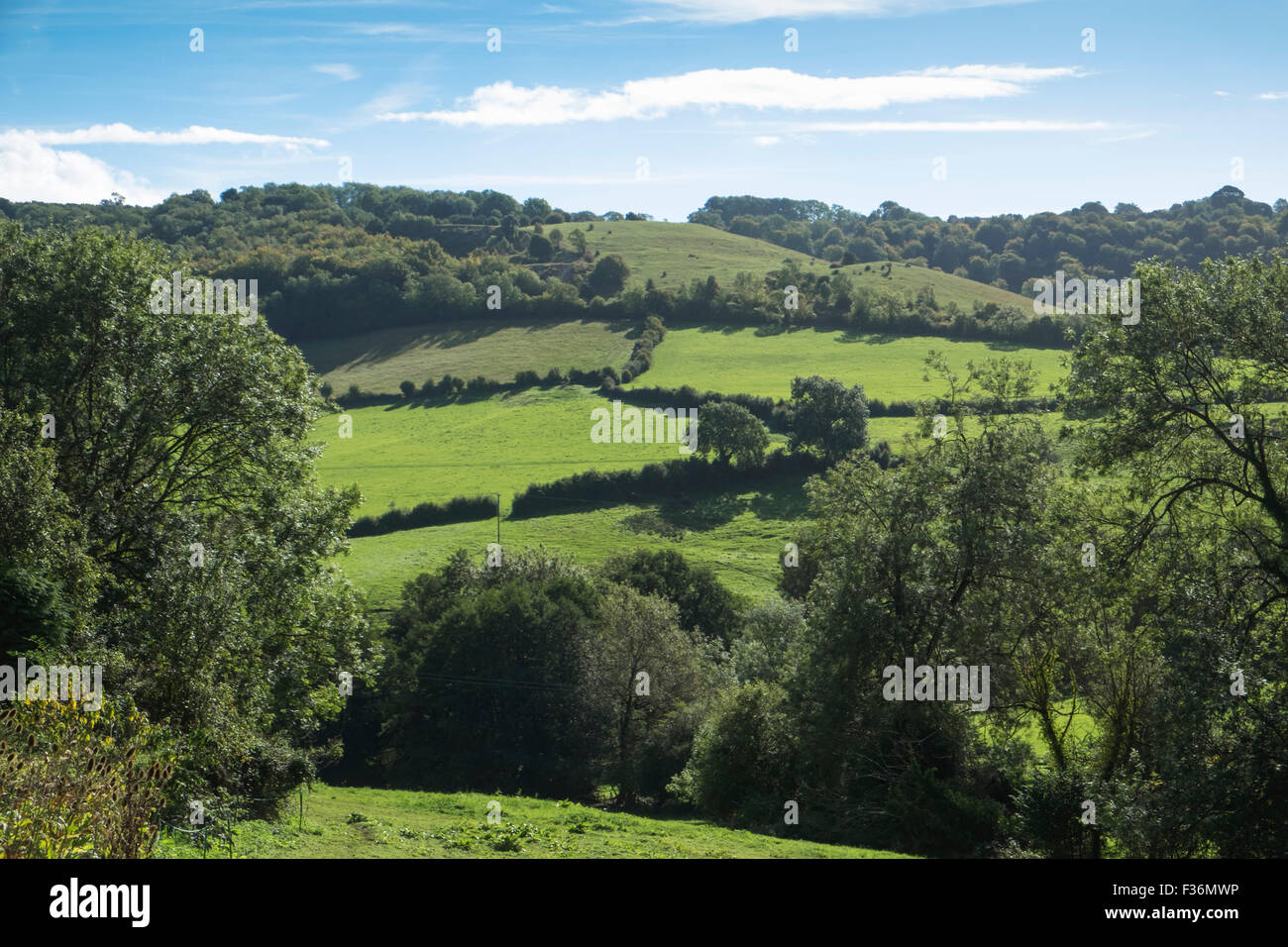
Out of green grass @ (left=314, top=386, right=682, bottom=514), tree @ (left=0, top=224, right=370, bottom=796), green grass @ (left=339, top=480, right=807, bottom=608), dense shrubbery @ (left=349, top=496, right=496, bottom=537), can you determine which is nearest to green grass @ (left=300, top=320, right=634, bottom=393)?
green grass @ (left=314, top=386, right=682, bottom=514)

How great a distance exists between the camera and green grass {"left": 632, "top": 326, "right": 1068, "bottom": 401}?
98.6m

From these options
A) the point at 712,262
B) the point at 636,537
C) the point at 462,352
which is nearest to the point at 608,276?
the point at 712,262

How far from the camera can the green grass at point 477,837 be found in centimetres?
1720

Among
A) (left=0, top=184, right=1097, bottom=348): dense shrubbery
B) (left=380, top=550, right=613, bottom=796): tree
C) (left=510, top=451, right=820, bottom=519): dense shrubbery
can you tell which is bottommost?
(left=380, top=550, right=613, bottom=796): tree

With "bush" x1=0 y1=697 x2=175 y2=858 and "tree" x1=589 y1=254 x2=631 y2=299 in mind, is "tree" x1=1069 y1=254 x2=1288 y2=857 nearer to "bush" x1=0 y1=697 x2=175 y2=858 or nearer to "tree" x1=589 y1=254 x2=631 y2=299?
"bush" x1=0 y1=697 x2=175 y2=858

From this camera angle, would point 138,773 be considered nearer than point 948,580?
Yes

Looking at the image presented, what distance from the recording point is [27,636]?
17641 mm

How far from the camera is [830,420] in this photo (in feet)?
290

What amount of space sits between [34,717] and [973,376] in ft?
80.8

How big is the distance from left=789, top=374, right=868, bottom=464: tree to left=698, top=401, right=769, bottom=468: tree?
408cm

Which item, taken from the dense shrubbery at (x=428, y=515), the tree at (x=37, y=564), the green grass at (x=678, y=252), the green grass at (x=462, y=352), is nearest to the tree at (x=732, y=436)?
the dense shrubbery at (x=428, y=515)

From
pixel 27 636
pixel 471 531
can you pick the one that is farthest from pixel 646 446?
pixel 27 636

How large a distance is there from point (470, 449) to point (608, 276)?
55.6 meters
